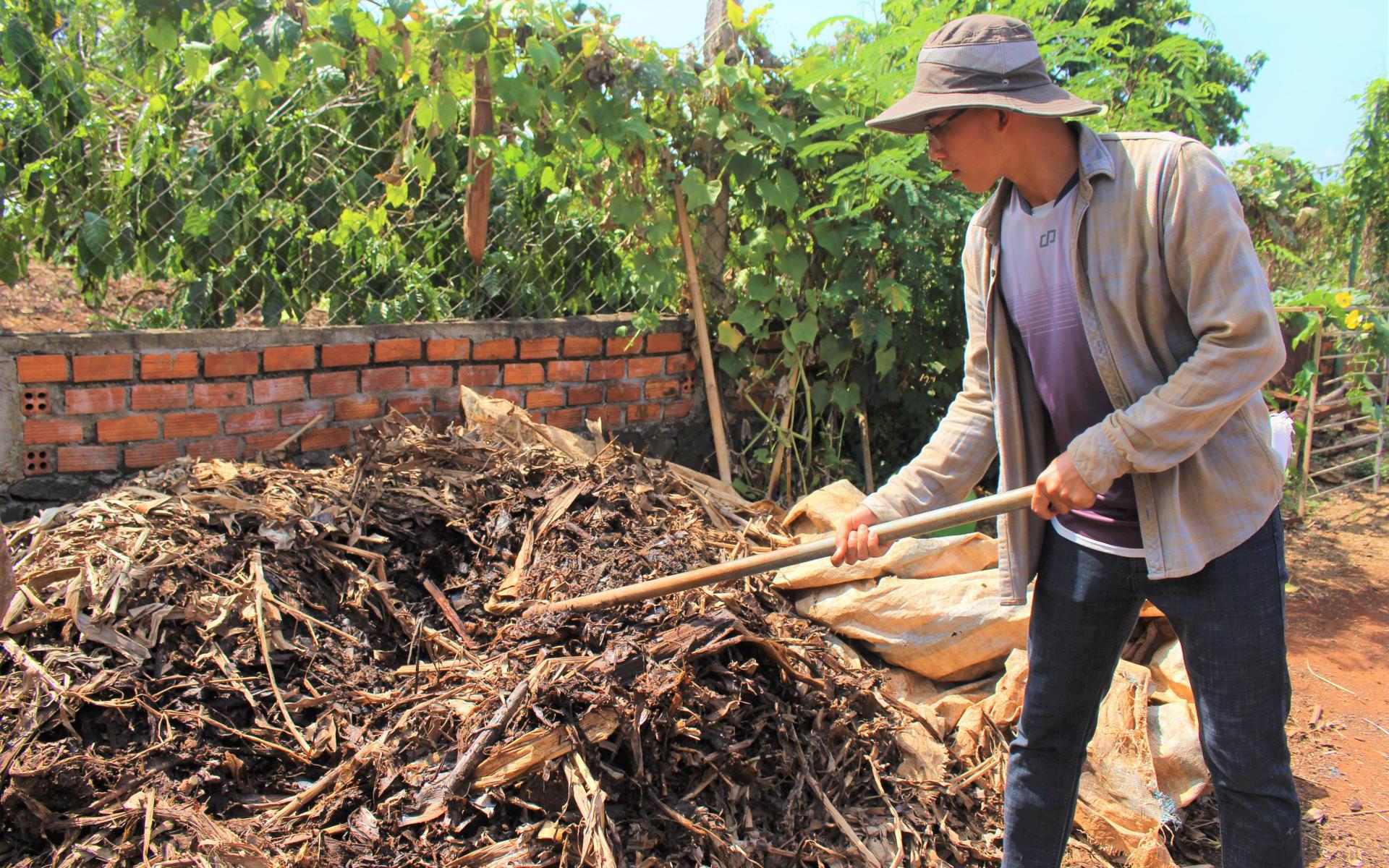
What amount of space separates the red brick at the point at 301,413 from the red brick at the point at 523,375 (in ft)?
2.48

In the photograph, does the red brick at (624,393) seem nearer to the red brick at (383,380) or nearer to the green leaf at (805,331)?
the green leaf at (805,331)

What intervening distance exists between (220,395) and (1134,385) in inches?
120

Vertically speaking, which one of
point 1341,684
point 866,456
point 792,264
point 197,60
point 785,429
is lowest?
point 1341,684

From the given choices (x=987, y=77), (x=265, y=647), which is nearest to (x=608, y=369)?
(x=265, y=647)

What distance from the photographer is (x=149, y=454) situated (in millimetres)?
3346

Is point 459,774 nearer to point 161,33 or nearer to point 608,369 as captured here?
point 608,369

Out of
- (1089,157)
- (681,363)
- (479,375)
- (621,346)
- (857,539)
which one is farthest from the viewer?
(681,363)

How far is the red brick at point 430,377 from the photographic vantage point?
3863mm

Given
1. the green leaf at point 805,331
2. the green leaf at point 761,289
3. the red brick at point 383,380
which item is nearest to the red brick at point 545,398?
the red brick at point 383,380

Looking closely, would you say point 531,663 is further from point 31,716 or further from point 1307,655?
point 1307,655

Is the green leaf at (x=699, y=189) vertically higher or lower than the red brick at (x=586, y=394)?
higher

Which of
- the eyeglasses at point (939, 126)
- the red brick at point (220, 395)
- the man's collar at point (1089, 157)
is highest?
the eyeglasses at point (939, 126)

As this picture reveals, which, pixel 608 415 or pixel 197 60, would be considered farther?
pixel 608 415

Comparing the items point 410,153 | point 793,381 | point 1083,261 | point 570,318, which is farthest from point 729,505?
point 1083,261
